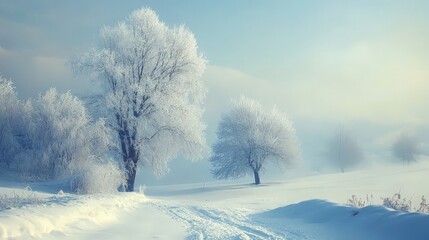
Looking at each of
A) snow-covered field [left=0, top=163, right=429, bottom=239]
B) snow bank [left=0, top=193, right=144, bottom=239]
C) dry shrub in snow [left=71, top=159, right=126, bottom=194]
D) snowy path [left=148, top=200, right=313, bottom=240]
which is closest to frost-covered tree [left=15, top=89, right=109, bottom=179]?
dry shrub in snow [left=71, top=159, right=126, bottom=194]

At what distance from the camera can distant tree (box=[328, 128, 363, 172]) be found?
7631cm

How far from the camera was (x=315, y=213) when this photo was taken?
38.3 ft

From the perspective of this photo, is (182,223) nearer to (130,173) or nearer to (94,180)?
(94,180)

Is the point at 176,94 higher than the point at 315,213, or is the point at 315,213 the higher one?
the point at 176,94

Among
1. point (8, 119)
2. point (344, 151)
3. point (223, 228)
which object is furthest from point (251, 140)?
point (344, 151)

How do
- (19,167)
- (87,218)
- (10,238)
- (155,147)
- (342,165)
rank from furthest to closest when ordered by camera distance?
(342,165), (155,147), (19,167), (87,218), (10,238)

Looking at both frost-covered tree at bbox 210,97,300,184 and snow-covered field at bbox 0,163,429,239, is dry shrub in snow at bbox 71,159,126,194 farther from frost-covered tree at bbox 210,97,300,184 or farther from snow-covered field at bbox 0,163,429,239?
frost-covered tree at bbox 210,97,300,184

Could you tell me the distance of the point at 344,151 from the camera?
77000mm

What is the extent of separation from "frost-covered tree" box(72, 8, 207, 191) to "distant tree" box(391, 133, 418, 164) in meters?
67.3

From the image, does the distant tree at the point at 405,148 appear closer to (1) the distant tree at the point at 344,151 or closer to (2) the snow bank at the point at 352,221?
(1) the distant tree at the point at 344,151

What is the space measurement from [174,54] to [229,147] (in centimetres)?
2025

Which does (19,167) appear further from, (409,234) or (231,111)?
(231,111)

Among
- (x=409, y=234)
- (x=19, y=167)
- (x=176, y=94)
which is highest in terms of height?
(x=176, y=94)

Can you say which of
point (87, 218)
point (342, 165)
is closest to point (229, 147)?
point (87, 218)
